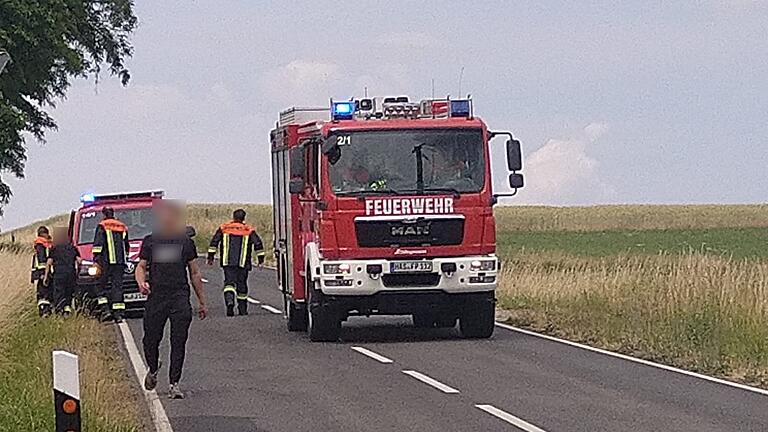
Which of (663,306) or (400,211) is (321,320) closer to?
(400,211)

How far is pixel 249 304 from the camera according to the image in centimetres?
3002

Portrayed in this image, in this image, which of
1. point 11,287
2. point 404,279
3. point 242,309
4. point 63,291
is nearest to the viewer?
point 404,279

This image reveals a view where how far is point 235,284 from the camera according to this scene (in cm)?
2631

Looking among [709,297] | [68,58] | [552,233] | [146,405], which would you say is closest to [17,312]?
[146,405]

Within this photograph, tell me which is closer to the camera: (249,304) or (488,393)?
(488,393)

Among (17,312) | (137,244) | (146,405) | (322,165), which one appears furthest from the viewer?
(137,244)

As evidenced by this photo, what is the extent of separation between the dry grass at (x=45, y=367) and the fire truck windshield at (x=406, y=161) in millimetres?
3882

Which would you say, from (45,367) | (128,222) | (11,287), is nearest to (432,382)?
(45,367)

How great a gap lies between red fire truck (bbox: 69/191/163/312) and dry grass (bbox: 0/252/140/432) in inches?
46.3

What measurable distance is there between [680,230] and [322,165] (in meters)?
68.6

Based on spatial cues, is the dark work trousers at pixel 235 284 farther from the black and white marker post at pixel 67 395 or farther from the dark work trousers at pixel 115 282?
the black and white marker post at pixel 67 395

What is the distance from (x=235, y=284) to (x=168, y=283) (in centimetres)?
1228

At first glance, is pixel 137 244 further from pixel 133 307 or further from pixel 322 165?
pixel 322 165

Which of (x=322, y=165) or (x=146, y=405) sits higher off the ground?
(x=322, y=165)
